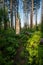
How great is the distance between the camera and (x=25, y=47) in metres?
4.14

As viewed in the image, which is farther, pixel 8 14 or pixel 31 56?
pixel 8 14

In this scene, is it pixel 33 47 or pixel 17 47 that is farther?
pixel 17 47

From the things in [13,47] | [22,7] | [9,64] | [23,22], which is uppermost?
[22,7]

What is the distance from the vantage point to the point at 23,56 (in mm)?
4203

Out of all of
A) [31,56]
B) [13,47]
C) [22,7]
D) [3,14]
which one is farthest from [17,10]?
[31,56]

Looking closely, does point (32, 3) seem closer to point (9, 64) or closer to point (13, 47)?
point (13, 47)

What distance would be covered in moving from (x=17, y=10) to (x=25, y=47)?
907mm

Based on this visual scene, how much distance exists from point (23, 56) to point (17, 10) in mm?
1043

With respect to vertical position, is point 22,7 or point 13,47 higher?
point 22,7

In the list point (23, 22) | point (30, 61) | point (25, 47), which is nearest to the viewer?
point (30, 61)

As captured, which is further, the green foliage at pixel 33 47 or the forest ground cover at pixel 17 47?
the forest ground cover at pixel 17 47

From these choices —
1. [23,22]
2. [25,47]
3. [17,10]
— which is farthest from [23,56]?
[17,10]

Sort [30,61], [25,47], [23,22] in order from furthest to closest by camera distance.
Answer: [23,22] < [25,47] < [30,61]

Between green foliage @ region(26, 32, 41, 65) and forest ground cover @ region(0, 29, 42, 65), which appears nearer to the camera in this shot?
green foliage @ region(26, 32, 41, 65)
